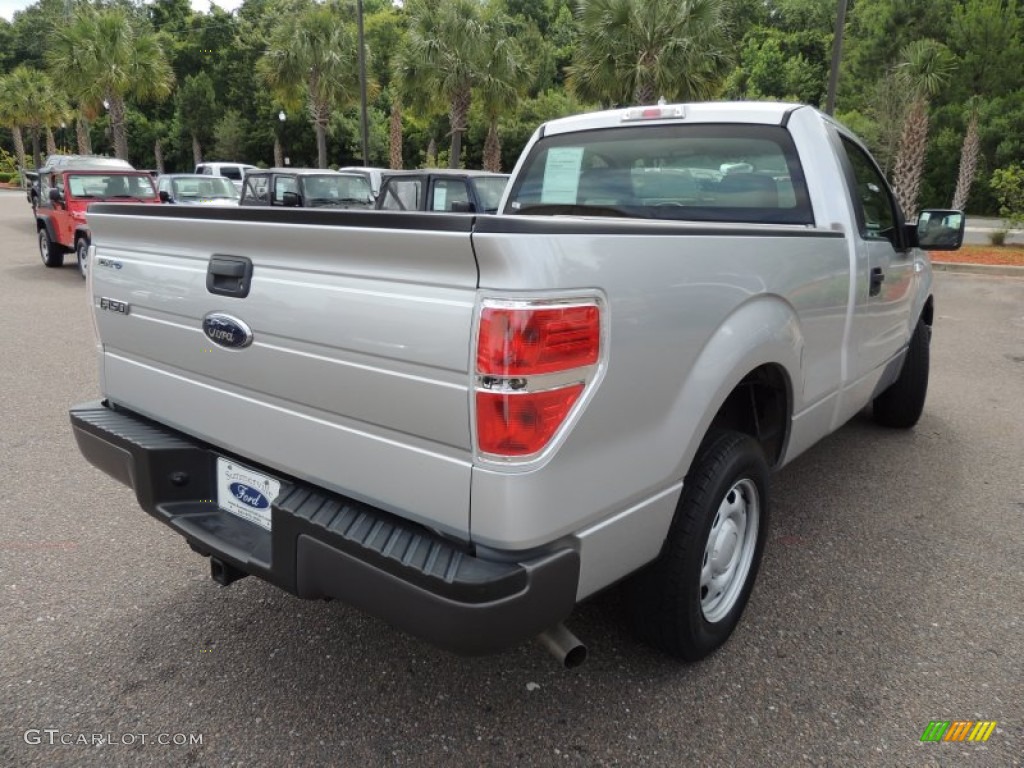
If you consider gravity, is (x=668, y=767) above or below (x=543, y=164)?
below

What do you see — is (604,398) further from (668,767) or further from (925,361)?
(925,361)

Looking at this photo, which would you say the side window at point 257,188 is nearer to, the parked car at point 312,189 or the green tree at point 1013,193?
the parked car at point 312,189

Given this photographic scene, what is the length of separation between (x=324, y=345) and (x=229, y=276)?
0.45 meters

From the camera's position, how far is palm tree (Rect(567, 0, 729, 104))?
17250 millimetres

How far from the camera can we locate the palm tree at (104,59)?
26.8m

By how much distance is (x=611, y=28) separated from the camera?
17.8 metres

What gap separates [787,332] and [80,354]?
656 centimetres

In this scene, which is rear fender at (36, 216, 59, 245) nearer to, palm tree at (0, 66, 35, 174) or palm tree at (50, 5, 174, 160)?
palm tree at (50, 5, 174, 160)

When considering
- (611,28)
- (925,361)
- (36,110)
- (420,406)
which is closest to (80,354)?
(420,406)

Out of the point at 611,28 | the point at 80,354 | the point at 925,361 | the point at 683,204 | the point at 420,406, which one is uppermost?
the point at 611,28

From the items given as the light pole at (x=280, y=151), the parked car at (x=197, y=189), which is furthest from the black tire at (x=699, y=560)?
the light pole at (x=280, y=151)

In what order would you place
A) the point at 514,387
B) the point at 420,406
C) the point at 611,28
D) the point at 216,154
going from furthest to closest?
1. the point at 216,154
2. the point at 611,28
3. the point at 420,406
4. the point at 514,387

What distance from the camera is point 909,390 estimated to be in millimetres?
4906

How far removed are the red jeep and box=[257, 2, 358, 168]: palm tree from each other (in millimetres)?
14427
